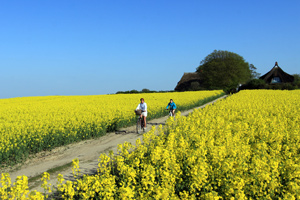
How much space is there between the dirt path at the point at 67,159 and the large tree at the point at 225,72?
7406cm

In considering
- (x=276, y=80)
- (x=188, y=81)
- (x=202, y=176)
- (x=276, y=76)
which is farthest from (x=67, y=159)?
(x=276, y=80)

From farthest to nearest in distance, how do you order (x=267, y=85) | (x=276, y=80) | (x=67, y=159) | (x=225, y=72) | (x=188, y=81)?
(x=188, y=81) → (x=276, y=80) → (x=225, y=72) → (x=267, y=85) → (x=67, y=159)

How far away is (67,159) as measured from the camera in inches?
434

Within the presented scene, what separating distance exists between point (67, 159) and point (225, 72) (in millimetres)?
80821

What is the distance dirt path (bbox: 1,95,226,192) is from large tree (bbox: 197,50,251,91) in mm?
74061

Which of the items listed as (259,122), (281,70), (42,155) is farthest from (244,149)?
(281,70)

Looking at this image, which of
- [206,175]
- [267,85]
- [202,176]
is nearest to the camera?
[202,176]

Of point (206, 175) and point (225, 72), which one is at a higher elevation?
point (225, 72)

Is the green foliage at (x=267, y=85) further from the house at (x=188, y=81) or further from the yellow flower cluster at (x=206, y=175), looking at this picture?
the yellow flower cluster at (x=206, y=175)

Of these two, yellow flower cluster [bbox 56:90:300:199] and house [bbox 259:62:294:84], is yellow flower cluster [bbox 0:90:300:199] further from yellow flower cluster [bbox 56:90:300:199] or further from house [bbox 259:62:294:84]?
house [bbox 259:62:294:84]

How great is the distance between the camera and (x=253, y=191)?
4477 millimetres

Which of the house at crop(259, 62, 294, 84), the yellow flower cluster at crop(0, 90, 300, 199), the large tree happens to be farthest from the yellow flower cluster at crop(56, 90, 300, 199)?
the house at crop(259, 62, 294, 84)

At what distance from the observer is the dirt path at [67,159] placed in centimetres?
904

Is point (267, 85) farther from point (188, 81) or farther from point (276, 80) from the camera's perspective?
point (188, 81)
